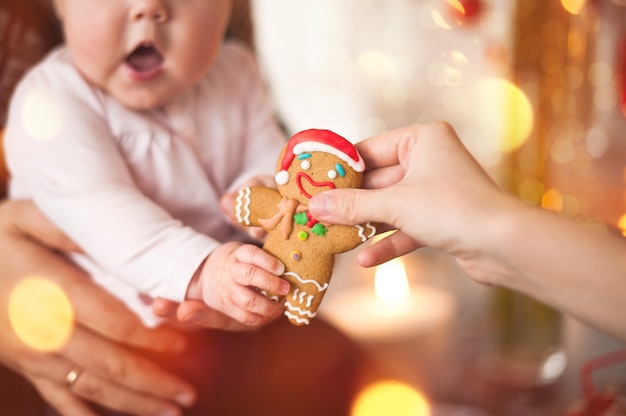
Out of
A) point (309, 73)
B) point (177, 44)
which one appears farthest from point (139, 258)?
point (309, 73)

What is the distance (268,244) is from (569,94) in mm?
739

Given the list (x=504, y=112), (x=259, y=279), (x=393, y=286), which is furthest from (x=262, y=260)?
(x=504, y=112)

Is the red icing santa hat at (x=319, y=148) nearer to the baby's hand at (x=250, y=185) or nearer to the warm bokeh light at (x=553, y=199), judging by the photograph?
the baby's hand at (x=250, y=185)

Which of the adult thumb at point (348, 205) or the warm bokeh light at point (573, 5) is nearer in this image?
the adult thumb at point (348, 205)

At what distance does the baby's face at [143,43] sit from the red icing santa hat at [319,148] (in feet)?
0.46

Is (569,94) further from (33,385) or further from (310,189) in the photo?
(33,385)

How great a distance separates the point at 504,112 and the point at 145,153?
2.51 feet

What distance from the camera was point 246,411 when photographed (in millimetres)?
565

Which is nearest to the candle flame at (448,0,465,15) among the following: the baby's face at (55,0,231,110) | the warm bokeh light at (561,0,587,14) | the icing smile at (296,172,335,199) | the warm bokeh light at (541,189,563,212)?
the warm bokeh light at (561,0,587,14)

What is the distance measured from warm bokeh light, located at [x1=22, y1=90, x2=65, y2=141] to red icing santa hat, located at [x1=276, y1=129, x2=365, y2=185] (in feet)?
0.68

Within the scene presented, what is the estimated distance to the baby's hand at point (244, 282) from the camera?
390 millimetres

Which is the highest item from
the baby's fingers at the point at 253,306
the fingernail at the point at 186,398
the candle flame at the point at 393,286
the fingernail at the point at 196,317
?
the candle flame at the point at 393,286

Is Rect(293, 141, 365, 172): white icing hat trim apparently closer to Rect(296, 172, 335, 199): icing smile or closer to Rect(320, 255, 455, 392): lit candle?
Rect(296, 172, 335, 199): icing smile

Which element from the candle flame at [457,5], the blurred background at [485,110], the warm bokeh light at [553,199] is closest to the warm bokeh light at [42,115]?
the blurred background at [485,110]
